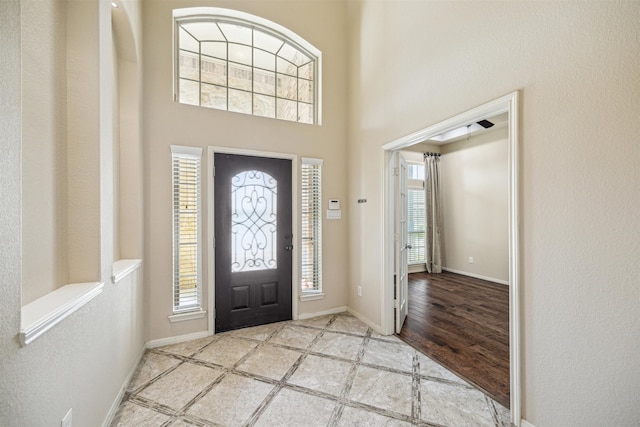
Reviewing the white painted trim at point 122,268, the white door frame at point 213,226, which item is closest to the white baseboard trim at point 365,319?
the white door frame at point 213,226

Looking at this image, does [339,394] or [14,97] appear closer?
[14,97]

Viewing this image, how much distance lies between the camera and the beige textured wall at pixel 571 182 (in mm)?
1272

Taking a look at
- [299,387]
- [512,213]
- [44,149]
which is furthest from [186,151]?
[512,213]

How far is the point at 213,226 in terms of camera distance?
298cm

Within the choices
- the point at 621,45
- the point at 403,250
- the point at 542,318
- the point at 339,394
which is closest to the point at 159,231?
the point at 339,394

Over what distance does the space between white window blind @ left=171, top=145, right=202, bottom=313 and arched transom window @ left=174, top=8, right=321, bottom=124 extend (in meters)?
0.76

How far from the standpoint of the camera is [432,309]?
149 inches

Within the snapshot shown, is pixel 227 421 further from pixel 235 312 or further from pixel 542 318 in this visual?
pixel 542 318

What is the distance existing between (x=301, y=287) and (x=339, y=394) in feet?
5.17

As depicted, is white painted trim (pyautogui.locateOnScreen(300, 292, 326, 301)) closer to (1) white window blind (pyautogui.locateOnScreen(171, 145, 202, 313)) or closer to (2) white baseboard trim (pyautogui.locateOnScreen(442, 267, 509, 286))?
(1) white window blind (pyautogui.locateOnScreen(171, 145, 202, 313))

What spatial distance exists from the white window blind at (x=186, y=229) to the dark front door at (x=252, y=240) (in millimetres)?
209

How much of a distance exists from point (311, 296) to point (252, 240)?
1104 mm

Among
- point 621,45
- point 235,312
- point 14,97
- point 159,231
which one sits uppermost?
point 621,45

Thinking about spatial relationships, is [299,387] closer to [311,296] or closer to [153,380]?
[153,380]
